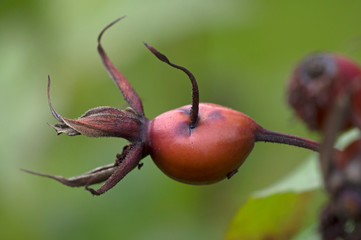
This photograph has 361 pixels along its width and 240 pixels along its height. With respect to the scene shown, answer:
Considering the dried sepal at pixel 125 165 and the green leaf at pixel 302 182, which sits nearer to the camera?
the dried sepal at pixel 125 165

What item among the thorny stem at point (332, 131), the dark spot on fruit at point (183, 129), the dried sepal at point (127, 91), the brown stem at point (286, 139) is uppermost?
the thorny stem at point (332, 131)

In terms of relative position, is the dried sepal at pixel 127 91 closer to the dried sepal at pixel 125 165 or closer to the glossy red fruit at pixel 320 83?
the dried sepal at pixel 125 165

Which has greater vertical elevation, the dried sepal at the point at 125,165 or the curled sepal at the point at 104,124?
the curled sepal at the point at 104,124

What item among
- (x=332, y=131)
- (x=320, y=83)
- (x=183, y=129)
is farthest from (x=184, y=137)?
(x=332, y=131)

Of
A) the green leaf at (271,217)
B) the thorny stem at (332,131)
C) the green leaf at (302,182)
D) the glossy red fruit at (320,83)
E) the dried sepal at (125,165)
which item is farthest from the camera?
the green leaf at (302,182)

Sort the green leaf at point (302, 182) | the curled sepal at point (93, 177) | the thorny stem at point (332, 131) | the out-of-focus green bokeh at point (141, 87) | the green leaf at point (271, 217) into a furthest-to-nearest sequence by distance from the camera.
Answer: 1. the out-of-focus green bokeh at point (141, 87)
2. the green leaf at point (302, 182)
3. the green leaf at point (271, 217)
4. the curled sepal at point (93, 177)
5. the thorny stem at point (332, 131)

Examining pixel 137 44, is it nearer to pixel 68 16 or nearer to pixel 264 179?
pixel 68 16

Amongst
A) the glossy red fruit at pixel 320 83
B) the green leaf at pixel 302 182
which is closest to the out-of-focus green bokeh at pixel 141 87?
the green leaf at pixel 302 182
